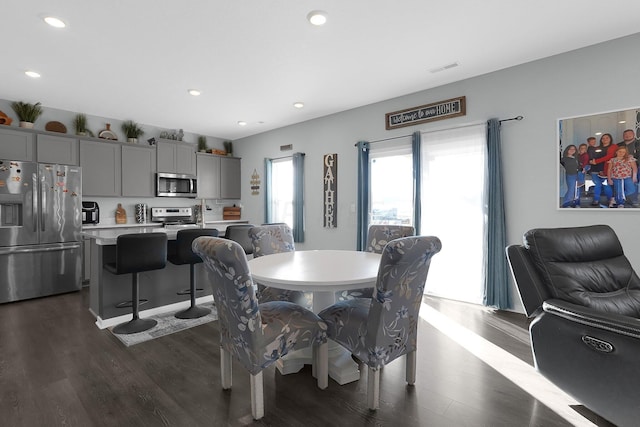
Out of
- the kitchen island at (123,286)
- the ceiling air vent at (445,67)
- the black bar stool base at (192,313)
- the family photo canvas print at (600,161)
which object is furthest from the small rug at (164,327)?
the family photo canvas print at (600,161)

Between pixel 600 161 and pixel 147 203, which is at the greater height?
pixel 600 161

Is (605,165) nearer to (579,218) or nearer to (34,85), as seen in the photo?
(579,218)

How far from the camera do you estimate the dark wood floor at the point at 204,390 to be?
1.76 metres

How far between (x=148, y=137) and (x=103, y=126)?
2.34 feet

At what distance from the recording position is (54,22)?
2.56m

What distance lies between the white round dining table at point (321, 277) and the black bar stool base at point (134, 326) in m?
1.57

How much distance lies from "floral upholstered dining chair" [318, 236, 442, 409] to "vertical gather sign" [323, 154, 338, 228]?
318 centimetres

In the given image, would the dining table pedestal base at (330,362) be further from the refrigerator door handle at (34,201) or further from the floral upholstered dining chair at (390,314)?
the refrigerator door handle at (34,201)

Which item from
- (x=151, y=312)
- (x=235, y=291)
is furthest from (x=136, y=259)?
(x=235, y=291)

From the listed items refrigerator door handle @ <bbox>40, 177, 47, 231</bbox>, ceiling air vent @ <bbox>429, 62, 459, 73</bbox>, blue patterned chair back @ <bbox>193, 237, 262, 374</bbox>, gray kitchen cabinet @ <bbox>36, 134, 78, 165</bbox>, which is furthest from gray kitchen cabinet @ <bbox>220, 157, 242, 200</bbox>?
blue patterned chair back @ <bbox>193, 237, 262, 374</bbox>

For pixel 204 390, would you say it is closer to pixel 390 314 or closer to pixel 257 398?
pixel 257 398

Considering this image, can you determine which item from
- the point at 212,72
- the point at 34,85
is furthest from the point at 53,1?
the point at 34,85

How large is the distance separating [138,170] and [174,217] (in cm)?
111

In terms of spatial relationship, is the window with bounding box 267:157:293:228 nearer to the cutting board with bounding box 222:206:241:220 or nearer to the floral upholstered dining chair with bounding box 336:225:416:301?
the cutting board with bounding box 222:206:241:220
